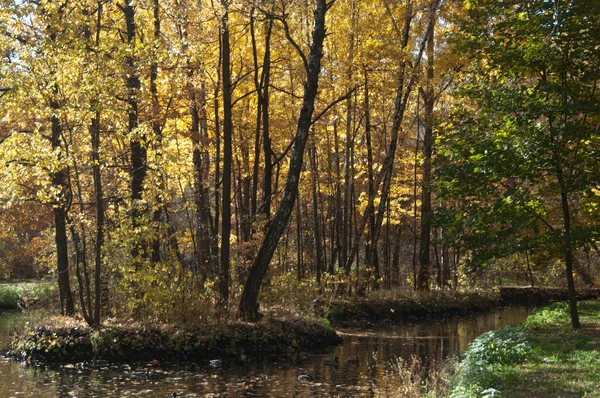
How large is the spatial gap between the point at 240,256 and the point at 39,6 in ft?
24.0

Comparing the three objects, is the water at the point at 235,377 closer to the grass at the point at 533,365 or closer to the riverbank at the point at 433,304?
the grass at the point at 533,365

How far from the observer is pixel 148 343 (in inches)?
Result: 457

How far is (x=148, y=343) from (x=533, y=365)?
7.21 metres

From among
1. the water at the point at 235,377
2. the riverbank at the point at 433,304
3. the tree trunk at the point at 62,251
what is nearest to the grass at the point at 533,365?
the water at the point at 235,377

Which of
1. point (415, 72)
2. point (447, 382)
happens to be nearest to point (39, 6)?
point (415, 72)

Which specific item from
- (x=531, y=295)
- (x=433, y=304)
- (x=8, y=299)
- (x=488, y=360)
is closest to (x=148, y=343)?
(x=488, y=360)

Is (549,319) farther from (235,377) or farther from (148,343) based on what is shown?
(148,343)

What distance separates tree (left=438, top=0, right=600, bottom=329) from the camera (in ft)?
33.6

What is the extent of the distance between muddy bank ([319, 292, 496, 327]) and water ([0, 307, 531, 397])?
3.46 meters

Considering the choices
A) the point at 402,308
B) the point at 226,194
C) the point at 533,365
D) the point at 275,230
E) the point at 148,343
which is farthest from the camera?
the point at 402,308

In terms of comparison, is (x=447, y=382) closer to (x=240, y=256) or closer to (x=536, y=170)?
(x=536, y=170)

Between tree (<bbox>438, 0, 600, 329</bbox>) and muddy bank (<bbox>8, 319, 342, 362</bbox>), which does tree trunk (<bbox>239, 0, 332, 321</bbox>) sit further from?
tree (<bbox>438, 0, 600, 329</bbox>)

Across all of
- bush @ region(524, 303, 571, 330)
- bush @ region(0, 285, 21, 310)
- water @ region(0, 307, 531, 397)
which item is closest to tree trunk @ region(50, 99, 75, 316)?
water @ region(0, 307, 531, 397)

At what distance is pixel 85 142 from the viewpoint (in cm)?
1394
